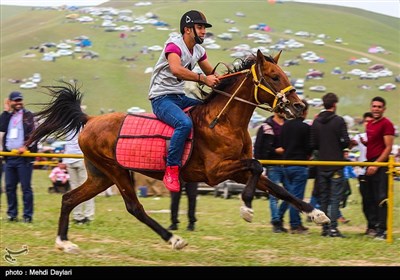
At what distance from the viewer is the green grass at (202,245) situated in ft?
24.8

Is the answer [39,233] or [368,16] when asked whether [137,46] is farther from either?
[39,233]

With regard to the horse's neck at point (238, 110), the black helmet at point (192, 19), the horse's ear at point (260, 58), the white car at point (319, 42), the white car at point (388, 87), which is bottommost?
the white car at point (388, 87)

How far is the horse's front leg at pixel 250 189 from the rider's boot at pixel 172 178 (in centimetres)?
75

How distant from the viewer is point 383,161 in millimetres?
9492

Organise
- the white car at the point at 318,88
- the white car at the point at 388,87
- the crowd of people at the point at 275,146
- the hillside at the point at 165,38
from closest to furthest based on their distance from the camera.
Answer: the crowd of people at the point at 275,146, the white car at the point at 388,87, the hillside at the point at 165,38, the white car at the point at 318,88

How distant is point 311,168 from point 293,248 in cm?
333

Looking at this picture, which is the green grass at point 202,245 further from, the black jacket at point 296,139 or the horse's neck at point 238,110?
the horse's neck at point 238,110

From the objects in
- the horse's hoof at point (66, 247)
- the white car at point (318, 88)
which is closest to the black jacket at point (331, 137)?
the horse's hoof at point (66, 247)

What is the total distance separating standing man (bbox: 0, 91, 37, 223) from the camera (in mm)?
10648

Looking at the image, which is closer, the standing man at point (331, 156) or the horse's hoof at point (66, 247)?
the horse's hoof at point (66, 247)

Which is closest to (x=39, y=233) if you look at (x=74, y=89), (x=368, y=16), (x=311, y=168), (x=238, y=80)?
(x=74, y=89)

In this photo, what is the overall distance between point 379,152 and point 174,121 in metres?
3.53

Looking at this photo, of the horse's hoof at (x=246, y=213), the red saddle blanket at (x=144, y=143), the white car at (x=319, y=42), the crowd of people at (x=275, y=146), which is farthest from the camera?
the white car at (x=319, y=42)

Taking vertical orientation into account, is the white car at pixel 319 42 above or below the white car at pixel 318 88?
above
